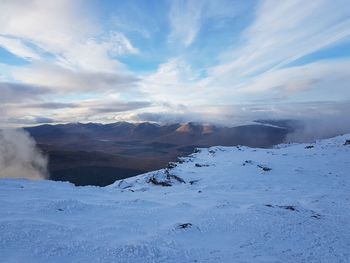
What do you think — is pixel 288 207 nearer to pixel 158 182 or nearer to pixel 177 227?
pixel 177 227

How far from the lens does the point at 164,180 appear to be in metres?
35.3

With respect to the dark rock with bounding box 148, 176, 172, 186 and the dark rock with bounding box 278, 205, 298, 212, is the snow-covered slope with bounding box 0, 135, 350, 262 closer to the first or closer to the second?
the dark rock with bounding box 278, 205, 298, 212

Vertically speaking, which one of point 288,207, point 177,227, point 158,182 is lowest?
point 158,182

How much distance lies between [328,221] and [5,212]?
17.7m

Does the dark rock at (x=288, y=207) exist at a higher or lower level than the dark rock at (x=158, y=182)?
higher

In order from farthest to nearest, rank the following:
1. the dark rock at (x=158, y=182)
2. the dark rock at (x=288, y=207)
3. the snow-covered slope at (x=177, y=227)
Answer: the dark rock at (x=158, y=182), the dark rock at (x=288, y=207), the snow-covered slope at (x=177, y=227)

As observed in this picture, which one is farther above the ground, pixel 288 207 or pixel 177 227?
pixel 177 227

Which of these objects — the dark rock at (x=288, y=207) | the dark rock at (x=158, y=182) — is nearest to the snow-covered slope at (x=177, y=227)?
the dark rock at (x=288, y=207)

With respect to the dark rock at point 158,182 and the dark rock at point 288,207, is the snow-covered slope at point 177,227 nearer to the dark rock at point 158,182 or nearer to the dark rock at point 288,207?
the dark rock at point 288,207

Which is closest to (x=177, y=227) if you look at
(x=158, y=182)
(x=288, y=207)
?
(x=288, y=207)

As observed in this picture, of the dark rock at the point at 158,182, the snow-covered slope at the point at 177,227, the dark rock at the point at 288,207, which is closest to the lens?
the snow-covered slope at the point at 177,227

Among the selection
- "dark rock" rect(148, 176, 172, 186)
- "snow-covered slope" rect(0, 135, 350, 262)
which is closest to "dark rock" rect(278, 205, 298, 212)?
"snow-covered slope" rect(0, 135, 350, 262)

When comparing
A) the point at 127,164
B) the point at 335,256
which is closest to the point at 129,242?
the point at 335,256

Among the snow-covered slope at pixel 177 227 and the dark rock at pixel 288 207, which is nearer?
the snow-covered slope at pixel 177 227
